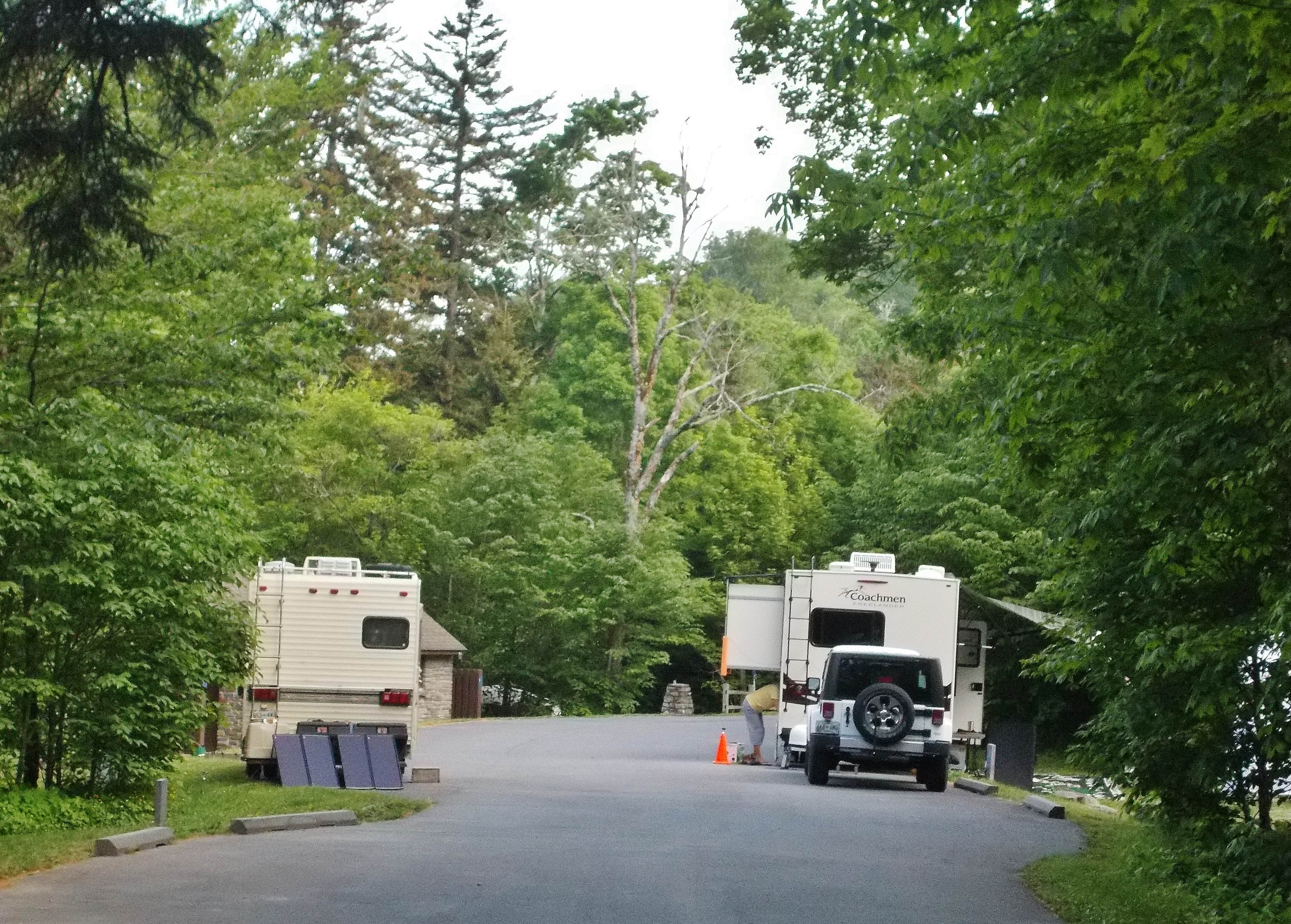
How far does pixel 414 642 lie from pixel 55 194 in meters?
11.6

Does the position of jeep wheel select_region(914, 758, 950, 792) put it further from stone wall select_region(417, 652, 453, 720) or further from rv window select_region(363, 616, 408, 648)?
stone wall select_region(417, 652, 453, 720)

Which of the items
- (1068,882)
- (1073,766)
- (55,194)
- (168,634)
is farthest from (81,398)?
(1073,766)

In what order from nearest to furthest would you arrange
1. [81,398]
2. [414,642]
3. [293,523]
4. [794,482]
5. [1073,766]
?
[81,398] < [414,642] < [1073,766] < [293,523] < [794,482]

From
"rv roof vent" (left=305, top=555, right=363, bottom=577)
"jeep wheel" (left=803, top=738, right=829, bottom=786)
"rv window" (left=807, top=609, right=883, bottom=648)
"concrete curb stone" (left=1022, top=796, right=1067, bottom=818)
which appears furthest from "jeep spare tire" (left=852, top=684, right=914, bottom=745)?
"rv roof vent" (left=305, top=555, right=363, bottom=577)

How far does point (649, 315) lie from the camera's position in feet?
218

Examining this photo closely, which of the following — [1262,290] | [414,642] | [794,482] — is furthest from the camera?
[794,482]

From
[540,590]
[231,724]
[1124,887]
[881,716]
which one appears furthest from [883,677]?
[540,590]

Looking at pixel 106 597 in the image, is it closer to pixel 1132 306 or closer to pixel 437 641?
pixel 1132 306

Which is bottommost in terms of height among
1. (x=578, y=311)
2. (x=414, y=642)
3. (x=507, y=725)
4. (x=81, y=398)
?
(x=507, y=725)

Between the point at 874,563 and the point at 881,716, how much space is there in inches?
176

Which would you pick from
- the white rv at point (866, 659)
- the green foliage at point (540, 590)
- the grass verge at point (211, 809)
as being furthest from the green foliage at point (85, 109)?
the green foliage at point (540, 590)

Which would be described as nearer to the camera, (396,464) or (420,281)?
(396,464)

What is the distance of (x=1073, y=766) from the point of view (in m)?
35.4

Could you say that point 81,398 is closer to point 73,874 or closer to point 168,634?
point 168,634
